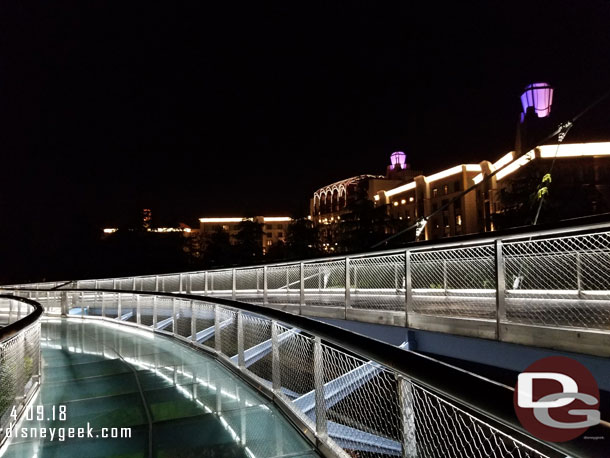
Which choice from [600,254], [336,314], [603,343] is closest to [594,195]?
[600,254]

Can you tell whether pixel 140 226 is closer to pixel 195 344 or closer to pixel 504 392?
pixel 195 344

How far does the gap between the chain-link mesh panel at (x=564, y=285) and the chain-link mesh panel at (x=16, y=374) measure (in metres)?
5.82

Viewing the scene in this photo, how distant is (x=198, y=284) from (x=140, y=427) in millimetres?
13754

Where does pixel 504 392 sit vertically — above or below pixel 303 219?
below

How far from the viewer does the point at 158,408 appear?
449 centimetres

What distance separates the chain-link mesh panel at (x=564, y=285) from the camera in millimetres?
7031

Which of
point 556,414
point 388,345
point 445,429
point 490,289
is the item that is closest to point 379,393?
point 445,429

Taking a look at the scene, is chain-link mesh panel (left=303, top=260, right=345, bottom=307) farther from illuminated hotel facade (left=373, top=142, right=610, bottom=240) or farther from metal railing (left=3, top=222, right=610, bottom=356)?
illuminated hotel facade (left=373, top=142, right=610, bottom=240)

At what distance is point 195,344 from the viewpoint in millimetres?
7719

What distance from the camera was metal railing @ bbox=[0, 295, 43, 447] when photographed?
4013 millimetres

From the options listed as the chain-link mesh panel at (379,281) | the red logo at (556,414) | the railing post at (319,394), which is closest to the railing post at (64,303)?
the chain-link mesh panel at (379,281)

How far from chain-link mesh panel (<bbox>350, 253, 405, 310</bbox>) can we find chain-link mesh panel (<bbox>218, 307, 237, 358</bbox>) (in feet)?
9.30

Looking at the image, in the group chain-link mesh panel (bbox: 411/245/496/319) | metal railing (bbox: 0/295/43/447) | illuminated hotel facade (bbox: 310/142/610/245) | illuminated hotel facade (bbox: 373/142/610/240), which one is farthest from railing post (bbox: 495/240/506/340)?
illuminated hotel facade (bbox: 373/142/610/240)

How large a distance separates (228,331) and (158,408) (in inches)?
190
